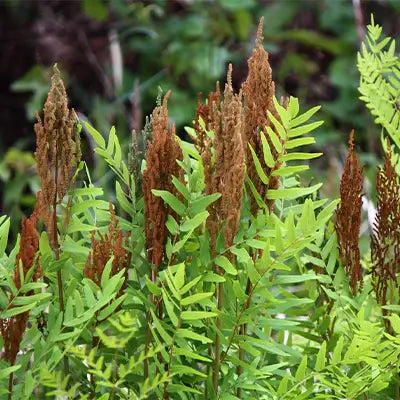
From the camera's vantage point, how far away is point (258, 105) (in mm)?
829

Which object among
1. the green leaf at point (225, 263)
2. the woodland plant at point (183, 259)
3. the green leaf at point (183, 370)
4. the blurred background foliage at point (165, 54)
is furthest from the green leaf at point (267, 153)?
the blurred background foliage at point (165, 54)

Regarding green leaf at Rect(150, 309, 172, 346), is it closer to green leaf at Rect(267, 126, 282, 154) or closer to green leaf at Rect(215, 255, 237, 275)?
green leaf at Rect(215, 255, 237, 275)

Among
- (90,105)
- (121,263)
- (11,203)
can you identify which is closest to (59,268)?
(121,263)

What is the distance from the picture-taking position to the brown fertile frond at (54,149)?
2.53 ft

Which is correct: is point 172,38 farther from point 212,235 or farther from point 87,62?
point 212,235

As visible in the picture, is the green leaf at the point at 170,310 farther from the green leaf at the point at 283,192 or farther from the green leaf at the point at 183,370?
the green leaf at the point at 283,192

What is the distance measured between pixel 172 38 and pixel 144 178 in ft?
9.80

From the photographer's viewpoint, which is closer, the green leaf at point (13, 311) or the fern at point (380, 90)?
the green leaf at point (13, 311)

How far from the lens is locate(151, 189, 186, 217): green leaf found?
0.78 m

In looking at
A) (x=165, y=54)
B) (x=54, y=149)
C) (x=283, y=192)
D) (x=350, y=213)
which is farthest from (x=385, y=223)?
(x=165, y=54)

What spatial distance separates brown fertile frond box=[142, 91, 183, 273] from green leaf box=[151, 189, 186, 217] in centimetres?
2

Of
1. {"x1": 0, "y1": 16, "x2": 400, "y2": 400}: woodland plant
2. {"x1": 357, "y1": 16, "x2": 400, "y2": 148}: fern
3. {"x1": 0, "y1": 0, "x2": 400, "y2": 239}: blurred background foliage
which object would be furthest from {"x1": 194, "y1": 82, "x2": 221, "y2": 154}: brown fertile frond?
{"x1": 0, "y1": 0, "x2": 400, "y2": 239}: blurred background foliage

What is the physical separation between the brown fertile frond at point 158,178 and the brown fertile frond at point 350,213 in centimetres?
19

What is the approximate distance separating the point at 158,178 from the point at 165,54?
2954 millimetres
